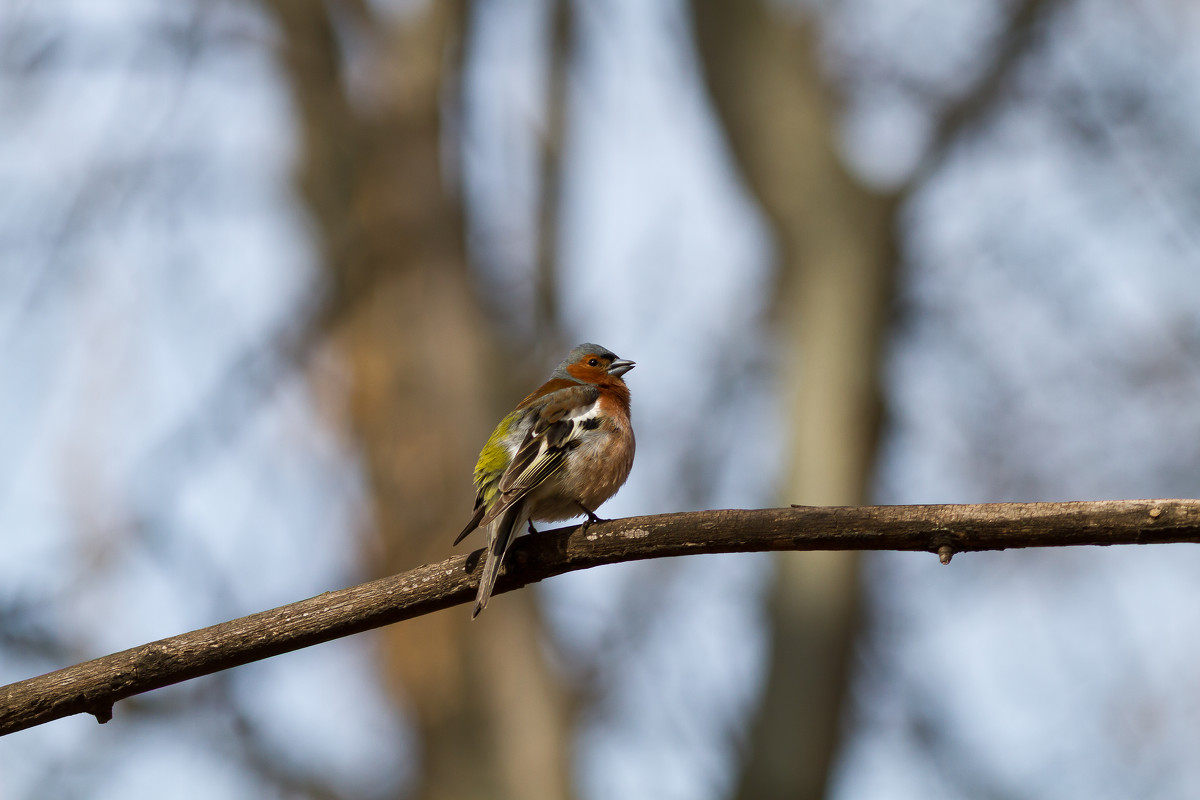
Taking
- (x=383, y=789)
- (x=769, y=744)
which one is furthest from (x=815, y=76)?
(x=383, y=789)

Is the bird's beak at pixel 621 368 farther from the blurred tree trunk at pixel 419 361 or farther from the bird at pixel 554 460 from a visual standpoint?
the blurred tree trunk at pixel 419 361

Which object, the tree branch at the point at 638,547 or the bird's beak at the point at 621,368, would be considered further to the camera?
the bird's beak at the point at 621,368

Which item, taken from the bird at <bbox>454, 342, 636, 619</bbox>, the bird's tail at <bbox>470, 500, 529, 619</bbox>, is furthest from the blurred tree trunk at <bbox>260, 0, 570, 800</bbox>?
the bird's tail at <bbox>470, 500, 529, 619</bbox>

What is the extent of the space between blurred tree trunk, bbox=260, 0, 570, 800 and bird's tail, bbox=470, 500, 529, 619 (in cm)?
352

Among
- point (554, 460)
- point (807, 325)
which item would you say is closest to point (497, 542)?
point (554, 460)

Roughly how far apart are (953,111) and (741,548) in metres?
5.17

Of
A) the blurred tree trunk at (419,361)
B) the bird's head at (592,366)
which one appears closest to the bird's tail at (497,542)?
the bird's head at (592,366)

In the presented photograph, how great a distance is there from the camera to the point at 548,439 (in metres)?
5.22

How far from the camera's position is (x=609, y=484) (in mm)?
5238

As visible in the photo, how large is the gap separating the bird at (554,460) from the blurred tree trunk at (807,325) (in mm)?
1856

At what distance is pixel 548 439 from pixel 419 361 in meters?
4.20

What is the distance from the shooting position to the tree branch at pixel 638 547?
3.19 metres

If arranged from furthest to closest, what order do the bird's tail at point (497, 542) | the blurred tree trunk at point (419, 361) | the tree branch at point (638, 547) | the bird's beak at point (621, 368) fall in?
the blurred tree trunk at point (419, 361), the bird's beak at point (621, 368), the bird's tail at point (497, 542), the tree branch at point (638, 547)

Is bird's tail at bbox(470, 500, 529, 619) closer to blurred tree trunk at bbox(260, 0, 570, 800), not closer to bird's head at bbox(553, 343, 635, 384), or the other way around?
bird's head at bbox(553, 343, 635, 384)
